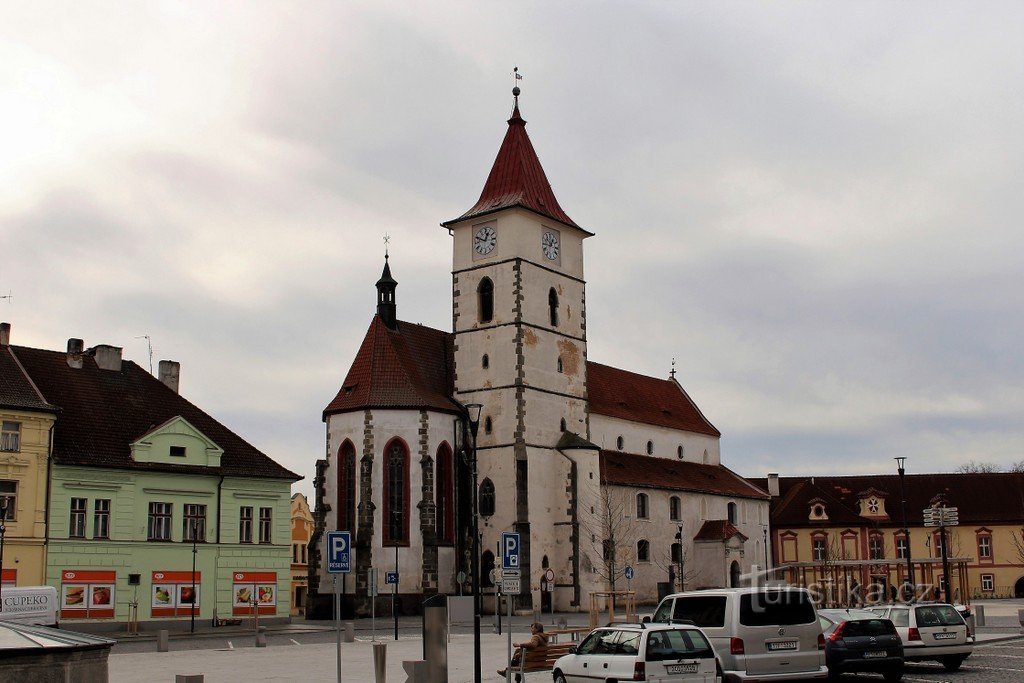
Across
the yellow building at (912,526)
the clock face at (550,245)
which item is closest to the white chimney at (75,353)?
the clock face at (550,245)

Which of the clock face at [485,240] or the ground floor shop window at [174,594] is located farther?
the clock face at [485,240]

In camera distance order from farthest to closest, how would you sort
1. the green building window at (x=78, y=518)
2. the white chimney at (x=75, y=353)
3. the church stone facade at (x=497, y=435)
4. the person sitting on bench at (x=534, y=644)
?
the church stone facade at (x=497, y=435), the white chimney at (x=75, y=353), the green building window at (x=78, y=518), the person sitting on bench at (x=534, y=644)

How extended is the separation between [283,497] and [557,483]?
15696 millimetres

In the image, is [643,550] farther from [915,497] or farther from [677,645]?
[677,645]

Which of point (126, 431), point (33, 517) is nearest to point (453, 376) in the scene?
point (126, 431)

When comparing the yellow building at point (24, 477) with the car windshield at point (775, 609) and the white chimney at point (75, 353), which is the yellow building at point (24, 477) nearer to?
the white chimney at point (75, 353)

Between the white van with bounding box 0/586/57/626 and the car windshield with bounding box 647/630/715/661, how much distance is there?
20833 mm

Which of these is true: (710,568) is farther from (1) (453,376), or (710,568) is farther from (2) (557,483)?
(1) (453,376)

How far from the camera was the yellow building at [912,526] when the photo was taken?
83.8 meters

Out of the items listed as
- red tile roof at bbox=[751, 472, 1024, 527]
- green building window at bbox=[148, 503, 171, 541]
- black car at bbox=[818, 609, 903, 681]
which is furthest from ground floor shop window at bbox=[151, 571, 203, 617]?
red tile roof at bbox=[751, 472, 1024, 527]

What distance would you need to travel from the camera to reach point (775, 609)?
21.0m

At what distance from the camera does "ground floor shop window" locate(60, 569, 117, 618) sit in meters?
45.8

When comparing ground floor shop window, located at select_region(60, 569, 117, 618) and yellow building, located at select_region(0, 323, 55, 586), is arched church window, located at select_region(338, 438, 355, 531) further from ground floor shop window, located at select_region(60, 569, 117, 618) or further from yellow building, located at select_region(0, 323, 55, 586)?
yellow building, located at select_region(0, 323, 55, 586)

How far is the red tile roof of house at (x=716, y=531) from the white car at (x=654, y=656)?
187ft
